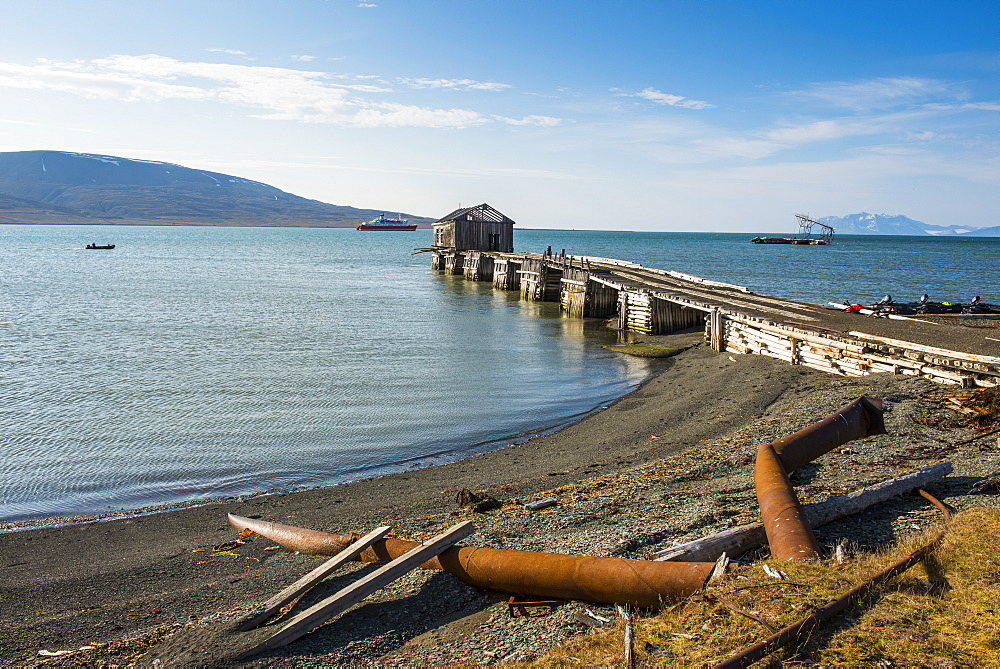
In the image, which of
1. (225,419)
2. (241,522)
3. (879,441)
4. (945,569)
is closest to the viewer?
(945,569)

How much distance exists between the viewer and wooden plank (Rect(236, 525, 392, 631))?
6547mm

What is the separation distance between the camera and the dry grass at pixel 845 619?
190 inches

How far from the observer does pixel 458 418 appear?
18.0 meters

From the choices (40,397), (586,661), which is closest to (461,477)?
(586,661)

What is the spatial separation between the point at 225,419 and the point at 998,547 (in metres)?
16.3

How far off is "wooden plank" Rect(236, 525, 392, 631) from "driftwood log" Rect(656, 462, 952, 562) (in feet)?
11.1

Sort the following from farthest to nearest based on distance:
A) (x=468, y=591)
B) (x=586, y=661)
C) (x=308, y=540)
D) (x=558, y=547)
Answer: (x=308, y=540) → (x=558, y=547) → (x=468, y=591) → (x=586, y=661)

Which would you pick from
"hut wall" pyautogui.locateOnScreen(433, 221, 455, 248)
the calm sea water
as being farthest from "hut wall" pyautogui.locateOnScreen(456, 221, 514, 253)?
the calm sea water

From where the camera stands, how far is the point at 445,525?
9.65 metres

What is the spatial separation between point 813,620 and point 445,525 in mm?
5572

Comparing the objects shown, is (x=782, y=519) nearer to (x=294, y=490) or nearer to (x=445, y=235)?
(x=294, y=490)

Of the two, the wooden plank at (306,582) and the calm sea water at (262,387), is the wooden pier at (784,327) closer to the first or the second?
the calm sea water at (262,387)

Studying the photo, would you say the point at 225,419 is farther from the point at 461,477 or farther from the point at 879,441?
the point at 879,441

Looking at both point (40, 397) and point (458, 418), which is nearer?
point (458, 418)
